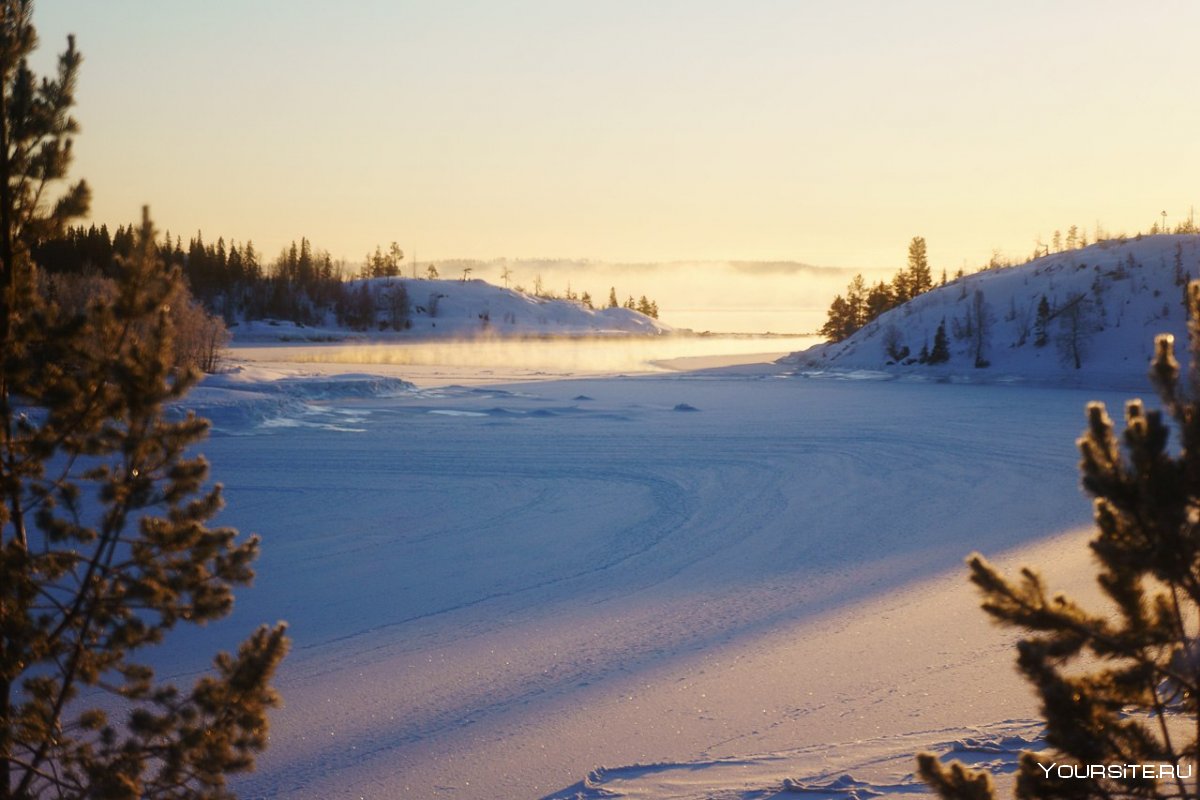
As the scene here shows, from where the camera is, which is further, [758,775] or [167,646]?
[167,646]

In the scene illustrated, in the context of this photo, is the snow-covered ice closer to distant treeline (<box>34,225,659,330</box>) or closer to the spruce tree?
the spruce tree

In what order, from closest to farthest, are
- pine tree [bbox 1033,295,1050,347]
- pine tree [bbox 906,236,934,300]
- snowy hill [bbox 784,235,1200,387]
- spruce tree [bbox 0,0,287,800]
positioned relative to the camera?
1. spruce tree [bbox 0,0,287,800]
2. snowy hill [bbox 784,235,1200,387]
3. pine tree [bbox 1033,295,1050,347]
4. pine tree [bbox 906,236,934,300]

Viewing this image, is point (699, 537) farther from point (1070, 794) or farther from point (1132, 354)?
A: point (1132, 354)

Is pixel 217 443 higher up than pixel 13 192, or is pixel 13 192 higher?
pixel 13 192

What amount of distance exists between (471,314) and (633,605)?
410 feet

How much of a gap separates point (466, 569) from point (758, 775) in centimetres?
492

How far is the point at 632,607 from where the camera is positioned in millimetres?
8203

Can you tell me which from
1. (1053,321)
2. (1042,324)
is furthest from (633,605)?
(1053,321)

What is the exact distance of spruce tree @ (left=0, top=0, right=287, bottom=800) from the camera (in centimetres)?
326

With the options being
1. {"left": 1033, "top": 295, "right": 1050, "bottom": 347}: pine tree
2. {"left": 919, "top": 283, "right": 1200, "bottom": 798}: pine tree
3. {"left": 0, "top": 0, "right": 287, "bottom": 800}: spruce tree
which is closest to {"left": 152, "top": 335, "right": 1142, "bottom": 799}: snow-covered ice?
{"left": 0, "top": 0, "right": 287, "bottom": 800}: spruce tree

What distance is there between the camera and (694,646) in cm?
721

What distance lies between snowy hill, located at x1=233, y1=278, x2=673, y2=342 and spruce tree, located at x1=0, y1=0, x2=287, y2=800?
89.9 m

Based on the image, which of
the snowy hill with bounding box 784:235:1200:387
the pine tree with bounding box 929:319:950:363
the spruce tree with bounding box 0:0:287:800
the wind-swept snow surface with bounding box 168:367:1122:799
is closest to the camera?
the spruce tree with bounding box 0:0:287:800

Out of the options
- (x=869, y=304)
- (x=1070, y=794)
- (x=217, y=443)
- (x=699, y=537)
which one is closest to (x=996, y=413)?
(x=699, y=537)
